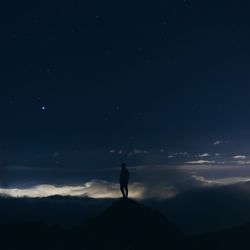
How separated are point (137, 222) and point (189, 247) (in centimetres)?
615

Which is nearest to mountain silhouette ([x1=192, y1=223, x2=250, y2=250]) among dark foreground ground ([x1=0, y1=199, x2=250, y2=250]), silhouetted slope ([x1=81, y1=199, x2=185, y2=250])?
dark foreground ground ([x1=0, y1=199, x2=250, y2=250])

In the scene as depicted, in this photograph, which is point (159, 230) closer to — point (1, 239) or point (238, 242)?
point (238, 242)

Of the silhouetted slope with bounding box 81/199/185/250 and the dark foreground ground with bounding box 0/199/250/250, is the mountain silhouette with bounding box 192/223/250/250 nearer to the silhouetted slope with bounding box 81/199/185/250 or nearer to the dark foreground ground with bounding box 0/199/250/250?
the dark foreground ground with bounding box 0/199/250/250

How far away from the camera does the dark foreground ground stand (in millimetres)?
52656

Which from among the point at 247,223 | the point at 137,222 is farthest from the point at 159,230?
the point at 247,223

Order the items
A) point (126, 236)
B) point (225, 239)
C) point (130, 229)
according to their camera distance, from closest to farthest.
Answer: point (126, 236)
point (130, 229)
point (225, 239)

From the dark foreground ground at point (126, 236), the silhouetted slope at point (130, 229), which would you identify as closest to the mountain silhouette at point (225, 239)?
the dark foreground ground at point (126, 236)

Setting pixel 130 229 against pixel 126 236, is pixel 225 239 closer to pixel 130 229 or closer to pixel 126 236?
pixel 130 229

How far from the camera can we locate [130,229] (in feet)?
176

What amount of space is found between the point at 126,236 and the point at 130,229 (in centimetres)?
118

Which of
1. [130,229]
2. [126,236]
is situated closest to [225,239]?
[130,229]

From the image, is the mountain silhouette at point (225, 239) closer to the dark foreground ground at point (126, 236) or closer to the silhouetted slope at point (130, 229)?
the dark foreground ground at point (126, 236)

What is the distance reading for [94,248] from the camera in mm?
51562

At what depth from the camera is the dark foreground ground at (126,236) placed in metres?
52.7
